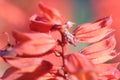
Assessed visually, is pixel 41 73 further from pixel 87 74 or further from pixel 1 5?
pixel 1 5

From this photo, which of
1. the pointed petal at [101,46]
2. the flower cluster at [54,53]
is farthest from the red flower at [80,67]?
the pointed petal at [101,46]

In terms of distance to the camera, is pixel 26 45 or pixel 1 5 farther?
pixel 1 5

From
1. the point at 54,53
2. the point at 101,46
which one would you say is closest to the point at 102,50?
the point at 101,46

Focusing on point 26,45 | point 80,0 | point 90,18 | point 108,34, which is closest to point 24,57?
point 26,45

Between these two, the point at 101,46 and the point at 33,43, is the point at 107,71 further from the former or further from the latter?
the point at 33,43

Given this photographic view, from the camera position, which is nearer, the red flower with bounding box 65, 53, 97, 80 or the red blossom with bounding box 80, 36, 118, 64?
the red flower with bounding box 65, 53, 97, 80

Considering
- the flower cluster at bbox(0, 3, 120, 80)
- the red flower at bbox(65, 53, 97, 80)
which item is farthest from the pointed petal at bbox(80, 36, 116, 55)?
the red flower at bbox(65, 53, 97, 80)

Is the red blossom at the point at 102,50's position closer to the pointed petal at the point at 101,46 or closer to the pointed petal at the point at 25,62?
the pointed petal at the point at 101,46

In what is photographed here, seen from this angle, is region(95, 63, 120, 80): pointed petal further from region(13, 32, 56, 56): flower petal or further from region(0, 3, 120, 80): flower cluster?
region(13, 32, 56, 56): flower petal
